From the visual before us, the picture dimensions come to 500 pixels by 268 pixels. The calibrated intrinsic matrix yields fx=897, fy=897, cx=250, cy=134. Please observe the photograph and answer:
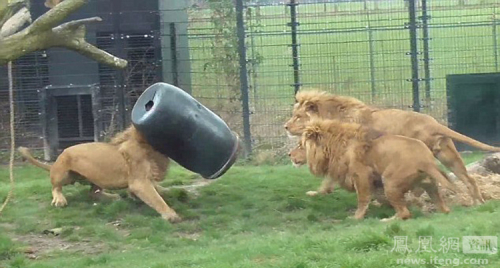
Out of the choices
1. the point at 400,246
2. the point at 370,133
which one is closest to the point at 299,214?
the point at 370,133

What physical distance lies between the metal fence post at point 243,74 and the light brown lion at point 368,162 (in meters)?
4.73

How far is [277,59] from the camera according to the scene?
1512 cm

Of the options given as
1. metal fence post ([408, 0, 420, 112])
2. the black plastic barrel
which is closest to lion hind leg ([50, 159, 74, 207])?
the black plastic barrel

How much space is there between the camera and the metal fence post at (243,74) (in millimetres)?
14664

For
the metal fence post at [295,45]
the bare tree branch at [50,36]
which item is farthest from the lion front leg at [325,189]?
the metal fence post at [295,45]

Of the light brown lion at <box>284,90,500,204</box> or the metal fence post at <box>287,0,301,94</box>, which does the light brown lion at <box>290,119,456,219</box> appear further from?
the metal fence post at <box>287,0,301,94</box>

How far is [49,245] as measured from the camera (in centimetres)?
905

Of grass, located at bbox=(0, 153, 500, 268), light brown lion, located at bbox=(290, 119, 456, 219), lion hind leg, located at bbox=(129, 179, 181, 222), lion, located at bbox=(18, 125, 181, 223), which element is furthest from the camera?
lion, located at bbox=(18, 125, 181, 223)

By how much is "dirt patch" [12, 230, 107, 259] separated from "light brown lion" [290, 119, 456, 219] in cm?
252

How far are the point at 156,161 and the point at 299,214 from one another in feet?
5.54

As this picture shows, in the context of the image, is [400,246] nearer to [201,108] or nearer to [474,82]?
[201,108]

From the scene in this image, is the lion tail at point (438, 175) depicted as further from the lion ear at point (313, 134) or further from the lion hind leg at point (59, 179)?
the lion hind leg at point (59, 179)

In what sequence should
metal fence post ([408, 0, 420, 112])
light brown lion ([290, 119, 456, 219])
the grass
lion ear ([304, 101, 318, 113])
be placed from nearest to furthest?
the grass, light brown lion ([290, 119, 456, 219]), lion ear ([304, 101, 318, 113]), metal fence post ([408, 0, 420, 112])

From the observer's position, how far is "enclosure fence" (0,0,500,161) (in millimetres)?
14820
